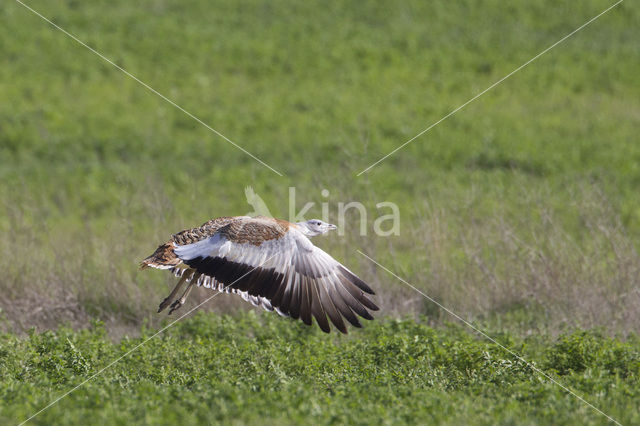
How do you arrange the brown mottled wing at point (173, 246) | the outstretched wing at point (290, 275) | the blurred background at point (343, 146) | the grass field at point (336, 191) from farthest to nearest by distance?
the blurred background at point (343, 146) → the brown mottled wing at point (173, 246) → the outstretched wing at point (290, 275) → the grass field at point (336, 191)

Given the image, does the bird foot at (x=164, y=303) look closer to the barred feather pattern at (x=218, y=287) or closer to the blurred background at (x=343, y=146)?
the barred feather pattern at (x=218, y=287)

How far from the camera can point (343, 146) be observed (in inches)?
733

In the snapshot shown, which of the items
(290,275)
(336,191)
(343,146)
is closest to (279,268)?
(290,275)

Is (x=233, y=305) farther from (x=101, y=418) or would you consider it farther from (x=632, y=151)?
(x=632, y=151)

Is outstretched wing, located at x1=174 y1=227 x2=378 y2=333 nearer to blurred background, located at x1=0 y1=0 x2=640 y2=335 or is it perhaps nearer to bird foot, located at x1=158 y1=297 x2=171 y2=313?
bird foot, located at x1=158 y1=297 x2=171 y2=313

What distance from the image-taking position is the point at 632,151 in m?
19.7

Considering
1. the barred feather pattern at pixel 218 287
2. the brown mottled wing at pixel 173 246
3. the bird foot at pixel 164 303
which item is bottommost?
the bird foot at pixel 164 303

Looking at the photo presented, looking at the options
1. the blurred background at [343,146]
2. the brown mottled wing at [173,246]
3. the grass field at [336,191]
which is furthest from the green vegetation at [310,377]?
the blurred background at [343,146]

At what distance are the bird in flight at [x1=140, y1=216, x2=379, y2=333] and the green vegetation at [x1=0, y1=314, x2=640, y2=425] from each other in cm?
61

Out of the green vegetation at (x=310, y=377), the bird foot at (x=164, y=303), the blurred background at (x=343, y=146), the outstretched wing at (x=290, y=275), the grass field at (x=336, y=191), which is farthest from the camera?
the blurred background at (x=343, y=146)

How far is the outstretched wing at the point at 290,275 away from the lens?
764 centimetres

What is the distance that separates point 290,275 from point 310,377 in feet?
3.01

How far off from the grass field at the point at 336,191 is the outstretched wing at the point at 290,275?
0.61 m

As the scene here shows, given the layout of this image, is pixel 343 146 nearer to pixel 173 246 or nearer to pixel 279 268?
pixel 173 246
